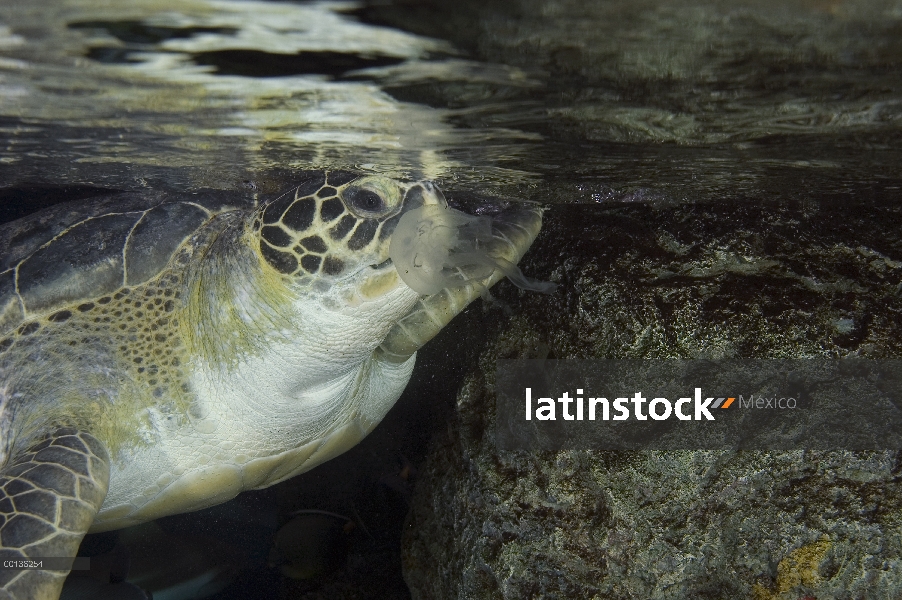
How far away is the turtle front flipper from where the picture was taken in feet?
5.57

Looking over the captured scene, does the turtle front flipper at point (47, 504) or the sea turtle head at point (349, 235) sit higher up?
the sea turtle head at point (349, 235)

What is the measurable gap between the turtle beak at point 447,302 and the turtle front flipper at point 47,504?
1.45 metres

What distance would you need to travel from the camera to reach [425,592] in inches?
114

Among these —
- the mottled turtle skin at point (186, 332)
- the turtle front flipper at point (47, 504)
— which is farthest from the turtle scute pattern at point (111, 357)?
the turtle front flipper at point (47, 504)

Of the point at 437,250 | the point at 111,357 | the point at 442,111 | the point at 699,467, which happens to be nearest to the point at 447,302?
the point at 437,250

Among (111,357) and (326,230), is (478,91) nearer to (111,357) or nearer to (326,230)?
(326,230)

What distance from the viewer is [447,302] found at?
2.75m

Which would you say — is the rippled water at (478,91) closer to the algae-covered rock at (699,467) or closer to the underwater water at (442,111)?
the underwater water at (442,111)

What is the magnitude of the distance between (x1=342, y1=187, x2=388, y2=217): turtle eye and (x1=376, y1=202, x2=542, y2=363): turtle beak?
627 millimetres

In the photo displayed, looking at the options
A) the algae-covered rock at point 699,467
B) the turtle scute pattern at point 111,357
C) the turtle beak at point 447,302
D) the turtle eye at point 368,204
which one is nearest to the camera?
the algae-covered rock at point 699,467

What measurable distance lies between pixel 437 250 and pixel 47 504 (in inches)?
64.3

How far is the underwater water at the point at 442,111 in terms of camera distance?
5.01 ft

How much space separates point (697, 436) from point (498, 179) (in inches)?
74.9

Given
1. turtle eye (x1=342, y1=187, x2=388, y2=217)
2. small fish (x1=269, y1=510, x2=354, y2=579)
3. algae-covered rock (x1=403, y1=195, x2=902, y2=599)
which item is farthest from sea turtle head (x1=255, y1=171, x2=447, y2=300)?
small fish (x1=269, y1=510, x2=354, y2=579)
